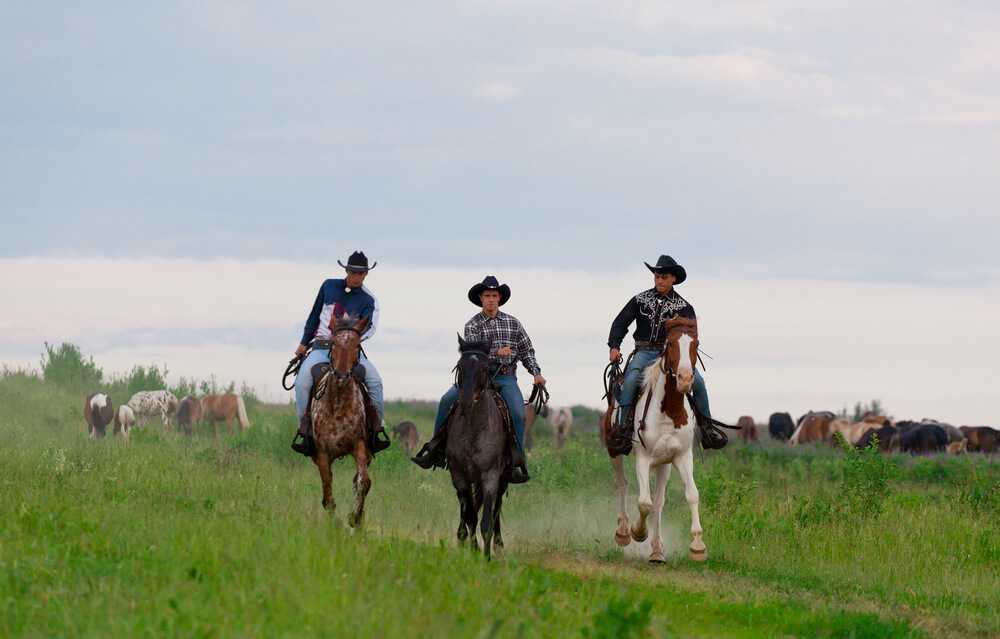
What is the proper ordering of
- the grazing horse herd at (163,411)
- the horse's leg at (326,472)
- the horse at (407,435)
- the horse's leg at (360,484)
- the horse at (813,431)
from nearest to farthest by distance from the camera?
the horse's leg at (360,484), the horse's leg at (326,472), the horse at (407,435), the grazing horse herd at (163,411), the horse at (813,431)

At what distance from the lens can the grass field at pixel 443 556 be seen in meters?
9.31

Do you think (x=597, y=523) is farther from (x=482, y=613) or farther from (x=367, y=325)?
(x=482, y=613)

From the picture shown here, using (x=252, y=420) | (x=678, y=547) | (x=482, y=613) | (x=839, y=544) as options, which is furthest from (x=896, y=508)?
(x=252, y=420)

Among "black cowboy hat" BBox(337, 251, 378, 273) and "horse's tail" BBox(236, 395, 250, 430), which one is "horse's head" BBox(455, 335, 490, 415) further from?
"horse's tail" BBox(236, 395, 250, 430)

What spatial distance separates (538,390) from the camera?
51.1 ft

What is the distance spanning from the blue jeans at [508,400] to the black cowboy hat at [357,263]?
2.13 meters

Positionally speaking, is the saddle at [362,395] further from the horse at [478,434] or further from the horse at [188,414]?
the horse at [188,414]

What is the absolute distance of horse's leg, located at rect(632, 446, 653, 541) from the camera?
1556 cm

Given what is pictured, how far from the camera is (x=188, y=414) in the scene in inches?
1455

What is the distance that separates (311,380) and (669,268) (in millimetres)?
4704

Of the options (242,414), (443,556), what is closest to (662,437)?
(443,556)

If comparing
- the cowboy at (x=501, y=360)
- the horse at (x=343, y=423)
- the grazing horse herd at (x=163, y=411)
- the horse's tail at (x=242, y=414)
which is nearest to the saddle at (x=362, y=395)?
the horse at (x=343, y=423)

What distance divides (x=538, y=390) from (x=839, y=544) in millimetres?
6030

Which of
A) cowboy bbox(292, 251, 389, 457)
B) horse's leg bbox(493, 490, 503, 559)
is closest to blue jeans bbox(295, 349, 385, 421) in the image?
cowboy bbox(292, 251, 389, 457)
